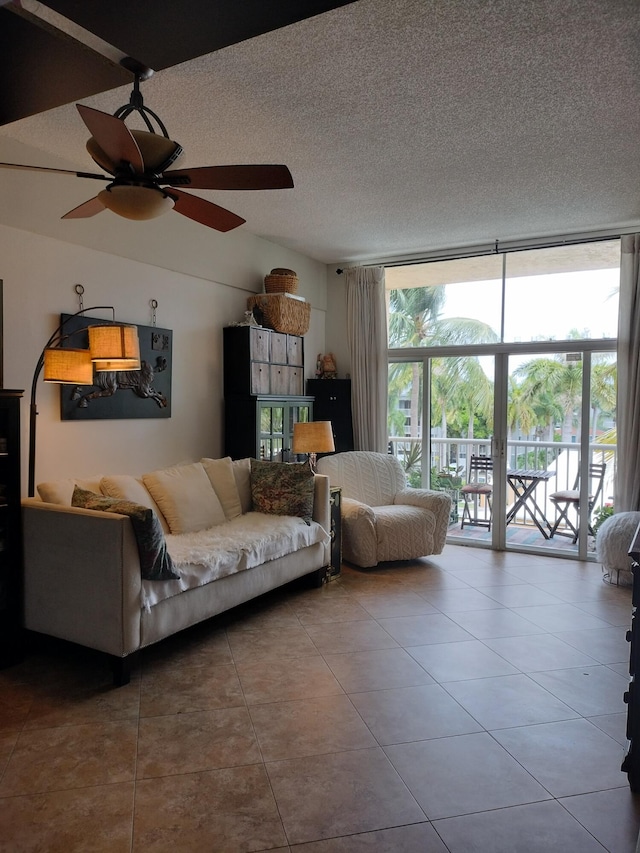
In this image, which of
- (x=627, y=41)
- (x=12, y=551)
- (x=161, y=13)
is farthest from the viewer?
(x=12, y=551)

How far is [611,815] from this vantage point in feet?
6.27

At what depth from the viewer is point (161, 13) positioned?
6.29ft

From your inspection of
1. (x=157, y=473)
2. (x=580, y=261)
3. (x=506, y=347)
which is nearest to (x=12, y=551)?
(x=157, y=473)

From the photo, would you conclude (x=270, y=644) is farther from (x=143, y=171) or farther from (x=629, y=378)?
(x=629, y=378)

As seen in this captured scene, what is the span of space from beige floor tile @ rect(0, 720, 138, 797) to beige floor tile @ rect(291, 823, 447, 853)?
2.50ft

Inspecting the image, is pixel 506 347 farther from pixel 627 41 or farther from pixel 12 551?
pixel 12 551

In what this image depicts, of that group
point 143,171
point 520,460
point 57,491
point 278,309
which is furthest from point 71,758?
point 520,460

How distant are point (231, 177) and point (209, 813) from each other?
2.20 m

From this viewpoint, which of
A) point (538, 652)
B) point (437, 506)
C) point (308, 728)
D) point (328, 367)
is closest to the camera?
point (308, 728)

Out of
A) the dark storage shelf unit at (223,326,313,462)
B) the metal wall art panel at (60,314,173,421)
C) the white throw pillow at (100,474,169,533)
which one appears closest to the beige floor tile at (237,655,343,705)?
the white throw pillow at (100,474,169,533)

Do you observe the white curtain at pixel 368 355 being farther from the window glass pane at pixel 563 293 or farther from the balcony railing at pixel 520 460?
the window glass pane at pixel 563 293

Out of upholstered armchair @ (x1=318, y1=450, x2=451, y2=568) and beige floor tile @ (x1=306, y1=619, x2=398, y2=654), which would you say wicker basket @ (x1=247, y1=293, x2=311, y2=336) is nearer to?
upholstered armchair @ (x1=318, y1=450, x2=451, y2=568)

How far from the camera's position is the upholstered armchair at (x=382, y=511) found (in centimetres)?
477

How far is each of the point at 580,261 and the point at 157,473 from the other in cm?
406
